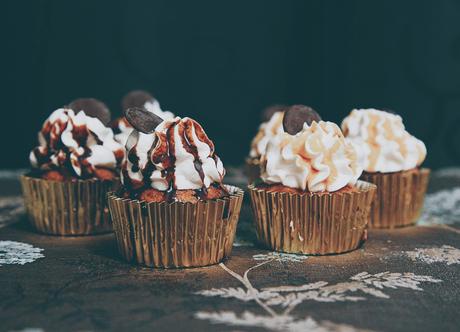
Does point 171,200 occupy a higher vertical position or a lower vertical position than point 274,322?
higher

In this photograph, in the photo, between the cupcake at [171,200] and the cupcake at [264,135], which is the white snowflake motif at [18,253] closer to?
the cupcake at [171,200]

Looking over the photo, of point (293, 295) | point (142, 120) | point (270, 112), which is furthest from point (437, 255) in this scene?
point (270, 112)

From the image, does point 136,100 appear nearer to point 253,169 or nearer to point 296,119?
point 253,169

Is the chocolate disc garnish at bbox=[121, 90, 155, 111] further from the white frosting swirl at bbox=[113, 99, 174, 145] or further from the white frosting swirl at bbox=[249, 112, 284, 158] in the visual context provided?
the white frosting swirl at bbox=[249, 112, 284, 158]

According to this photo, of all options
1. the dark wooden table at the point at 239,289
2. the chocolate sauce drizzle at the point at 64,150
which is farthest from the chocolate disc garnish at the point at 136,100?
the dark wooden table at the point at 239,289

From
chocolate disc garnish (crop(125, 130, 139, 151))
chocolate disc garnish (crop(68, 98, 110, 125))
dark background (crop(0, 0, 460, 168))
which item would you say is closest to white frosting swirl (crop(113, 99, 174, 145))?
chocolate disc garnish (crop(68, 98, 110, 125))

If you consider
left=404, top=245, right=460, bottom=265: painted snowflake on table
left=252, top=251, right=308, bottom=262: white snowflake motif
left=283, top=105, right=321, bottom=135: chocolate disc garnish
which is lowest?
left=404, top=245, right=460, bottom=265: painted snowflake on table
